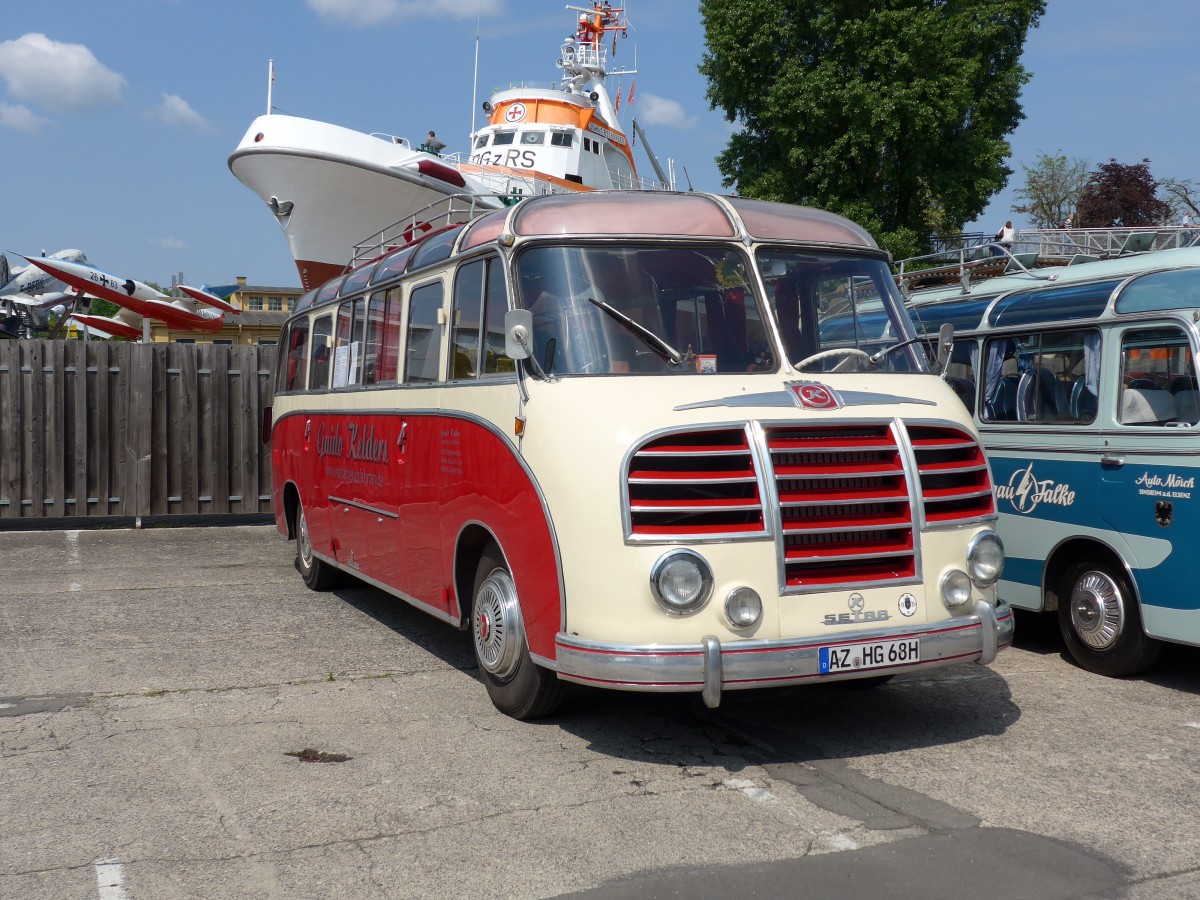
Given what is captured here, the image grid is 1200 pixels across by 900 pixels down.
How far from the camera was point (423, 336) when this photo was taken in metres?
7.76

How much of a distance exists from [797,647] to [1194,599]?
288 centimetres

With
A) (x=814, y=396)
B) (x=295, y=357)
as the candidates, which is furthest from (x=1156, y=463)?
(x=295, y=357)

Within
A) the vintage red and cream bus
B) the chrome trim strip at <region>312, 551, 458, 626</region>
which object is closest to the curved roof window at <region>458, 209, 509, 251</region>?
the vintage red and cream bus

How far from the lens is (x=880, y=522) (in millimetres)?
5781

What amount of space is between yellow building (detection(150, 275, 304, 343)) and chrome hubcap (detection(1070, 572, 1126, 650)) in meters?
42.8

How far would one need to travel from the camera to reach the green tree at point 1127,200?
37.1 metres

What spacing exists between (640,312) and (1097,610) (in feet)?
12.2

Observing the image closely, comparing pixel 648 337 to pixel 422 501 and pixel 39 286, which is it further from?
pixel 39 286

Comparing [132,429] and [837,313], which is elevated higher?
[837,313]

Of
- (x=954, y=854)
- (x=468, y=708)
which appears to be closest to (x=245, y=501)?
(x=468, y=708)

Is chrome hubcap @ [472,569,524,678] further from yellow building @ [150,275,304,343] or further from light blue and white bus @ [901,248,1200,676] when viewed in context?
yellow building @ [150,275,304,343]

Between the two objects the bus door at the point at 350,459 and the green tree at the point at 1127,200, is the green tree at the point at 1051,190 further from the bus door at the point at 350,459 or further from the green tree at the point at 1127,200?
the bus door at the point at 350,459

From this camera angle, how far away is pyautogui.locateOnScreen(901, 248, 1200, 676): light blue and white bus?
7066mm

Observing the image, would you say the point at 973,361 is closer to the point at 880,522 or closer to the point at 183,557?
the point at 880,522
